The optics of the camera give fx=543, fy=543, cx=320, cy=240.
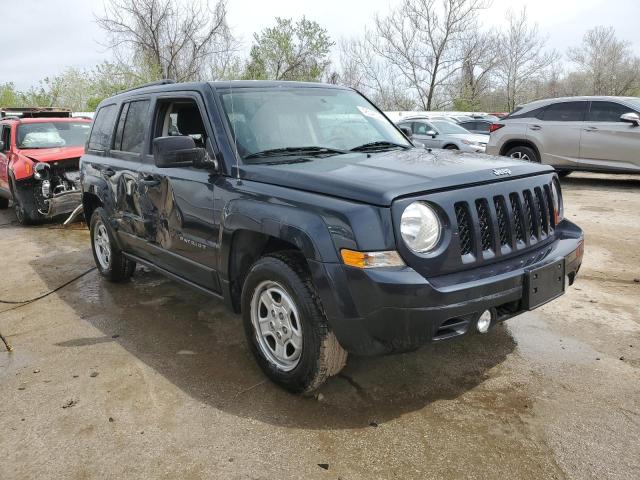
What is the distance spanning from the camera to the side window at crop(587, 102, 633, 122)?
33.2 ft

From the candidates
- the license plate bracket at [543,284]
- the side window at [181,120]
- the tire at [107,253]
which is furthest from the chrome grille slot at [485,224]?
the tire at [107,253]

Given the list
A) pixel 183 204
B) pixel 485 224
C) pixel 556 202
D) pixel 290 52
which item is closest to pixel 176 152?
pixel 183 204

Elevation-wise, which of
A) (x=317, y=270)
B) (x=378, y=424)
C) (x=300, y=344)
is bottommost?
(x=378, y=424)

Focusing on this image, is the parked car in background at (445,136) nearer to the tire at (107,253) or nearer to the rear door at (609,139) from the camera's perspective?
the rear door at (609,139)

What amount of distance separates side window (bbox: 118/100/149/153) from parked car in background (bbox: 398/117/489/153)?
32.9 feet

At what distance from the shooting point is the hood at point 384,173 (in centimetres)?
263

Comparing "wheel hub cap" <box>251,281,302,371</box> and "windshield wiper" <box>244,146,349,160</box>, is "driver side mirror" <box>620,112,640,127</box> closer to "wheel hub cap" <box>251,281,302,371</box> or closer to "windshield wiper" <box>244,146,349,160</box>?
"windshield wiper" <box>244,146,349,160</box>

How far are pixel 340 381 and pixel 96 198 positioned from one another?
3476 millimetres

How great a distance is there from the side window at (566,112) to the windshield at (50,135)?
8.70 metres

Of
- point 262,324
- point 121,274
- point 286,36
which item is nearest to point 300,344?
point 262,324

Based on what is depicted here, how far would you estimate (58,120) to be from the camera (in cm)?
935

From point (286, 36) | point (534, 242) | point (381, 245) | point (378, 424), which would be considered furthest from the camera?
point (286, 36)

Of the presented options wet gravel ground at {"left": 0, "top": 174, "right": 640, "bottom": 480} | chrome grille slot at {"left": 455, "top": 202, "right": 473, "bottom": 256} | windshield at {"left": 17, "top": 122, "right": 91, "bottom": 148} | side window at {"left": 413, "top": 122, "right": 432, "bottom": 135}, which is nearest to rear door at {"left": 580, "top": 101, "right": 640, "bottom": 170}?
side window at {"left": 413, "top": 122, "right": 432, "bottom": 135}

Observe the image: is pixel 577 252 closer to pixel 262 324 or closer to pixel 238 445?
pixel 262 324
